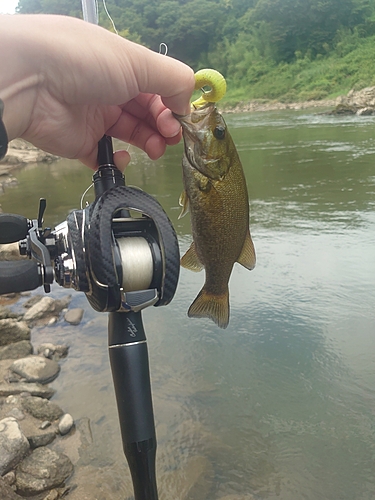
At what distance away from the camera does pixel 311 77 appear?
35.3 m

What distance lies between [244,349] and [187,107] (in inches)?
74.1

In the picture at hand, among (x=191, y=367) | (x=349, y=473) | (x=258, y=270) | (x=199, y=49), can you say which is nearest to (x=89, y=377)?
(x=191, y=367)

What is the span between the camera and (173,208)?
607 centimetres

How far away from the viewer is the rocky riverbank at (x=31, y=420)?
207 centimetres

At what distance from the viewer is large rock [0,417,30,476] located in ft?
6.88

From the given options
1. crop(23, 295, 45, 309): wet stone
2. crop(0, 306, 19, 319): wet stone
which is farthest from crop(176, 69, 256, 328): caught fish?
crop(23, 295, 45, 309): wet stone

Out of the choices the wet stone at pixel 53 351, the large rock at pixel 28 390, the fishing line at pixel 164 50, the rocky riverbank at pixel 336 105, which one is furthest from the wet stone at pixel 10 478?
the rocky riverbank at pixel 336 105

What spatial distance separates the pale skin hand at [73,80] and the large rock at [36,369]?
1.64 m

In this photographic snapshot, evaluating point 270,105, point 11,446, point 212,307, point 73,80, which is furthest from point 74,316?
point 270,105

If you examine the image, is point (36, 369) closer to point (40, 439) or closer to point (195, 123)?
point (40, 439)

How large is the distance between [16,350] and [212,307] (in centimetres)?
192

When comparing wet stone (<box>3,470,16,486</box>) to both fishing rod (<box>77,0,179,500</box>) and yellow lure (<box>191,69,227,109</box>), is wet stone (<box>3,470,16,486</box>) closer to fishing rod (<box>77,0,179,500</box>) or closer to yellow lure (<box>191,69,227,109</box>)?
fishing rod (<box>77,0,179,500</box>)

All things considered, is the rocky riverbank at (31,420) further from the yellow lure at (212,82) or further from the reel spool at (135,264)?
the yellow lure at (212,82)

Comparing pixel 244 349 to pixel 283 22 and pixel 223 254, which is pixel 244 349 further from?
pixel 283 22
